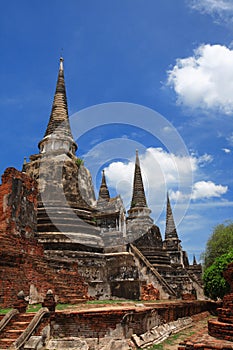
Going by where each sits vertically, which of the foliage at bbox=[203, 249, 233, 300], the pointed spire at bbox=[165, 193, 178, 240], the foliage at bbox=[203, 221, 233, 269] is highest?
the pointed spire at bbox=[165, 193, 178, 240]

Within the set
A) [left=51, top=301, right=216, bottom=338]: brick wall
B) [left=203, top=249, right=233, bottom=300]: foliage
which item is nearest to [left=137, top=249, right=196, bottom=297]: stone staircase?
[left=203, top=249, right=233, bottom=300]: foliage

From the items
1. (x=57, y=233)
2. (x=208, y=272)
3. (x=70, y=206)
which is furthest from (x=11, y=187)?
(x=208, y=272)

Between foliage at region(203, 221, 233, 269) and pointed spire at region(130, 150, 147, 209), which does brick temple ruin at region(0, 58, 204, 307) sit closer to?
pointed spire at region(130, 150, 147, 209)

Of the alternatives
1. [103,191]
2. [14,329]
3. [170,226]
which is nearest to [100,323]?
[14,329]

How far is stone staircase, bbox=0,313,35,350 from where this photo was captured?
769 cm

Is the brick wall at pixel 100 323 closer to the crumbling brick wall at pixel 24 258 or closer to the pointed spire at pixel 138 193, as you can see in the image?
the crumbling brick wall at pixel 24 258

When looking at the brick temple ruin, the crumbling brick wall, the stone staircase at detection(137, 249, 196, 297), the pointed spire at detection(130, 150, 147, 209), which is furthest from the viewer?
the pointed spire at detection(130, 150, 147, 209)

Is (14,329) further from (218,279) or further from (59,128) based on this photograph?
(59,128)

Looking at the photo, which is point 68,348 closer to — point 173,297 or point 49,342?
point 49,342

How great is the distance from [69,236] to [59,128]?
431 inches

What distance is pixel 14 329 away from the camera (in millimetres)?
8211

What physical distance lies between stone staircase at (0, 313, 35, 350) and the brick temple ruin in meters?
2.49

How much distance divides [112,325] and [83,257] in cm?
1169

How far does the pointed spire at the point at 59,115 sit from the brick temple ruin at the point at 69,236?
0.09 meters
